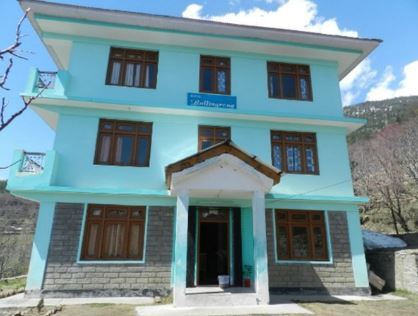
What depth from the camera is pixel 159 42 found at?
10.6m

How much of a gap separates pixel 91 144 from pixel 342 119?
28.0 feet

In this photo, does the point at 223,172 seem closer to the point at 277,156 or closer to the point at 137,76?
the point at 277,156

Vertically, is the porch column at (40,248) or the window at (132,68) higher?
the window at (132,68)

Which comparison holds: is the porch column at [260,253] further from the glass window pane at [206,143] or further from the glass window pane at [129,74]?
the glass window pane at [129,74]

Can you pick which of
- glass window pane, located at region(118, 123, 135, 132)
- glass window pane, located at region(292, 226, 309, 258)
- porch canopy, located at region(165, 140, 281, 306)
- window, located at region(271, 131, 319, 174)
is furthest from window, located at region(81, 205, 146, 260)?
window, located at region(271, 131, 319, 174)

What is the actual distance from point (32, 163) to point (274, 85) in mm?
8511

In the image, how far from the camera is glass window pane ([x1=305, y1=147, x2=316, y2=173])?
10.2 m

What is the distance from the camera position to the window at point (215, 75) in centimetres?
1062

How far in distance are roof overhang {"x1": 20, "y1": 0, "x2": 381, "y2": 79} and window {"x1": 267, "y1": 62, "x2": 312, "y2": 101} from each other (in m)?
0.50

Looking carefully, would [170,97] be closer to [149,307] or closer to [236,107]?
[236,107]

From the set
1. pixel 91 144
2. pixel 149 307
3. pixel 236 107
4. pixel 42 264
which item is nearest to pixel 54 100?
pixel 91 144

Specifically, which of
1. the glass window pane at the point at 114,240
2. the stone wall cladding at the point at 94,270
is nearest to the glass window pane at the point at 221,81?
the stone wall cladding at the point at 94,270

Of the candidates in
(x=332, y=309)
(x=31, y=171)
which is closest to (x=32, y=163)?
(x=31, y=171)

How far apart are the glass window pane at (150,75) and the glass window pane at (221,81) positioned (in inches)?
90.1
